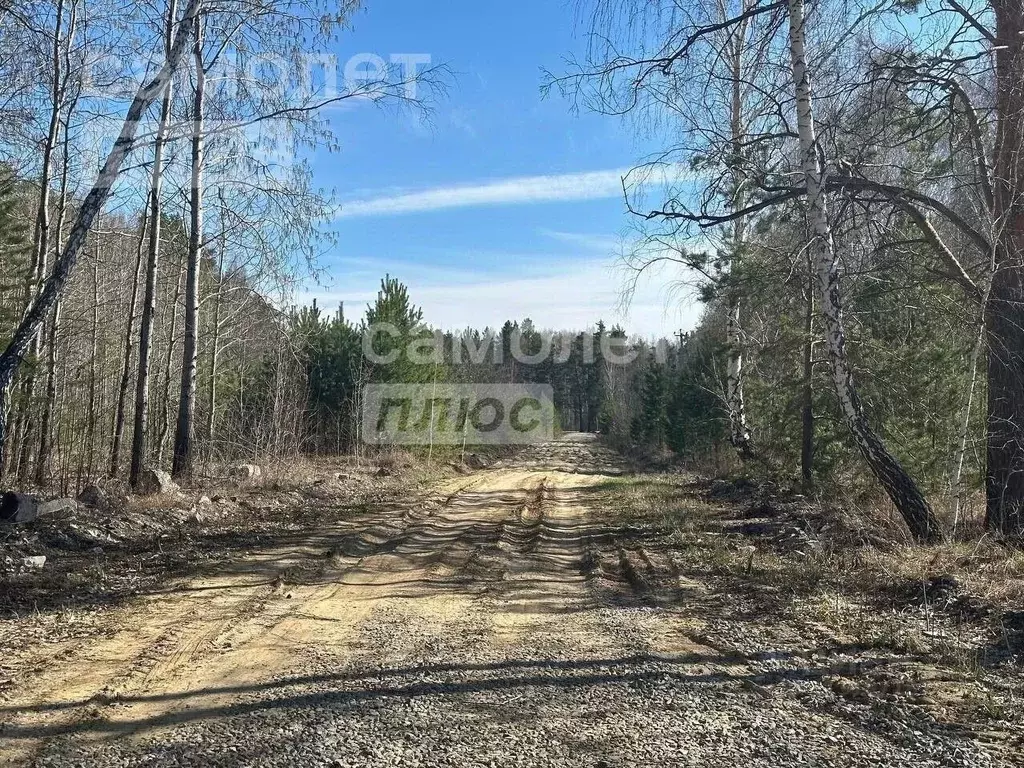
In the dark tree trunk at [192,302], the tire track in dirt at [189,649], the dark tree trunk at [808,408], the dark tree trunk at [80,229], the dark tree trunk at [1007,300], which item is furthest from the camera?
the dark tree trunk at [808,408]

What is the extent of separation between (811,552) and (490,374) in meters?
45.1

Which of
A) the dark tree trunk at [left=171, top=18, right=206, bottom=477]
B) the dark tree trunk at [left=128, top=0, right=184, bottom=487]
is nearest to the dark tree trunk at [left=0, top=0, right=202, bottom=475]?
the dark tree trunk at [left=128, top=0, right=184, bottom=487]

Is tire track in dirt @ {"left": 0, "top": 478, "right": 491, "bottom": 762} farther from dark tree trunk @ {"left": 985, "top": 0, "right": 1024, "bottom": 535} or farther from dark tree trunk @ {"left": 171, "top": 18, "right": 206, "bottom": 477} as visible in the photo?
dark tree trunk @ {"left": 985, "top": 0, "right": 1024, "bottom": 535}

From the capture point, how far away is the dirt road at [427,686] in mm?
3277

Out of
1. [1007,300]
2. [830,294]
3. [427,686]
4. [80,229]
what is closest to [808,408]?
[1007,300]

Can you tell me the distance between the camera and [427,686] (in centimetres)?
412

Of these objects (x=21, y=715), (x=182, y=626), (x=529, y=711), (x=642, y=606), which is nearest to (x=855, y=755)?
(x=529, y=711)

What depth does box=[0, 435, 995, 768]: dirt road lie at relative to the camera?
328cm

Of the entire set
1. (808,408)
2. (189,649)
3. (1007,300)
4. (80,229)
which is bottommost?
(189,649)

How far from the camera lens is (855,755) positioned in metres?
3.27

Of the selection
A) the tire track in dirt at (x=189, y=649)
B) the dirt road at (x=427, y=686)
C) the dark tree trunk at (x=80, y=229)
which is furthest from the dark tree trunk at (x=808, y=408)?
the dark tree trunk at (x=80, y=229)

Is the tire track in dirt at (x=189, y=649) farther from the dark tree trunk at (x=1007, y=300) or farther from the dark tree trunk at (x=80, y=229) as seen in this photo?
the dark tree trunk at (x=1007, y=300)

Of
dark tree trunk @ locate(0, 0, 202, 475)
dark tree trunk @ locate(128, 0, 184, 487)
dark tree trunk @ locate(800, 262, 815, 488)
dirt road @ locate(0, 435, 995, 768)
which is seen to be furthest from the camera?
dark tree trunk @ locate(800, 262, 815, 488)

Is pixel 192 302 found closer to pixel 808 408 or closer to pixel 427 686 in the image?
pixel 427 686
